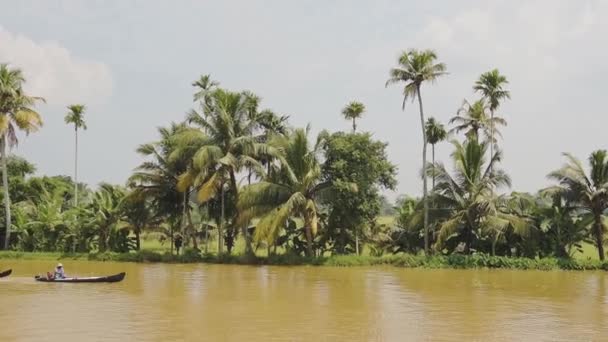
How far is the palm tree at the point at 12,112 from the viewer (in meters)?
32.8

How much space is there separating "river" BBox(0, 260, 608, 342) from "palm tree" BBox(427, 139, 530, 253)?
94.5 inches

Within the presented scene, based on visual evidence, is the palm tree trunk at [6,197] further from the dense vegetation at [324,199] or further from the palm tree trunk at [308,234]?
the palm tree trunk at [308,234]

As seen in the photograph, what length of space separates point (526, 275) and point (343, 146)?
31.1 ft

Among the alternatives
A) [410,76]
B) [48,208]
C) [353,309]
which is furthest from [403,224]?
[48,208]

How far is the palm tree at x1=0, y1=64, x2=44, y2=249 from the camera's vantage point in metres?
32.8

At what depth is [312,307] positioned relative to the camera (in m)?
16.9

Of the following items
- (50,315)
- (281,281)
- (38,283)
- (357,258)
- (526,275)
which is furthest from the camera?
(357,258)

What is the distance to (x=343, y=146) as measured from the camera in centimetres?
2953

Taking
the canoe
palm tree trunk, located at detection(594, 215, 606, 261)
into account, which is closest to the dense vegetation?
palm tree trunk, located at detection(594, 215, 606, 261)

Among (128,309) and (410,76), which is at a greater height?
(410,76)

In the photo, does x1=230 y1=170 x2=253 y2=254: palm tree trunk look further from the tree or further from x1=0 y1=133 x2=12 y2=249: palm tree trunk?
x1=0 y1=133 x2=12 y2=249: palm tree trunk

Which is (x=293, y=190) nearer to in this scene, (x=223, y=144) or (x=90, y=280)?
(x=223, y=144)

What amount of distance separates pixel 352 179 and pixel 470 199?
518 cm

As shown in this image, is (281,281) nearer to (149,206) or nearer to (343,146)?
(343,146)
